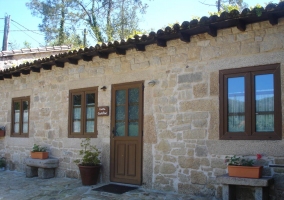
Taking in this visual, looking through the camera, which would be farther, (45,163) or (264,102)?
(45,163)

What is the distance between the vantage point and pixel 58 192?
286 inches

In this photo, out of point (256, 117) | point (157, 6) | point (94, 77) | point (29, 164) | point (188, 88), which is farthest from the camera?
point (157, 6)

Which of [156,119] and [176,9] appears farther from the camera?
[176,9]

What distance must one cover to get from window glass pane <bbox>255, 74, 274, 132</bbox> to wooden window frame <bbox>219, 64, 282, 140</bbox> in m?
0.07

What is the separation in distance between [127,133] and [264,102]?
10.1 ft

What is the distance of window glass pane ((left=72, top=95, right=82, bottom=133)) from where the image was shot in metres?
8.79

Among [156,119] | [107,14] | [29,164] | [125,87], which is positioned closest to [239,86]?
[156,119]

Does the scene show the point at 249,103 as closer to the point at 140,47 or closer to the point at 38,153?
the point at 140,47

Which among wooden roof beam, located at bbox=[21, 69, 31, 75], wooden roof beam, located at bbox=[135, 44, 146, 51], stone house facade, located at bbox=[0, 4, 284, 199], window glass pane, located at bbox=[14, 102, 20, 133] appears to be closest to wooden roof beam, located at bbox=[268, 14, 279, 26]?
stone house facade, located at bbox=[0, 4, 284, 199]

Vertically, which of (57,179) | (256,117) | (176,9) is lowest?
(57,179)

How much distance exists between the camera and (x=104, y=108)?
802 centimetres

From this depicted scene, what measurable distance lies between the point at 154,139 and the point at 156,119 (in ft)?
1.34

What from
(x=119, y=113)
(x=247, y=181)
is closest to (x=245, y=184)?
(x=247, y=181)

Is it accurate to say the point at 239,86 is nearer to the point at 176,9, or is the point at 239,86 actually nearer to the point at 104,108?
the point at 104,108
